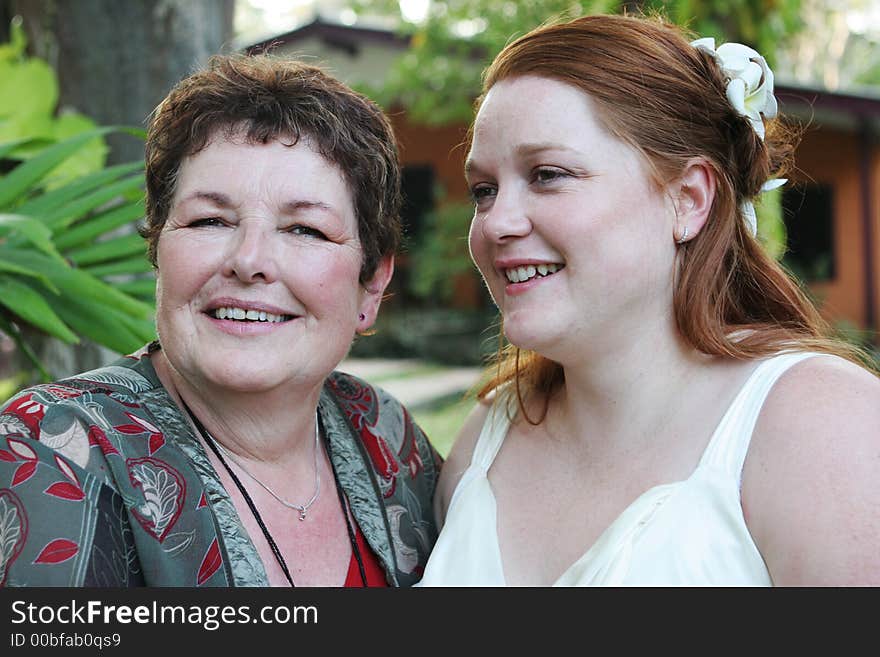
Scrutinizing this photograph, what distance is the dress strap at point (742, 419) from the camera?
74.0 inches

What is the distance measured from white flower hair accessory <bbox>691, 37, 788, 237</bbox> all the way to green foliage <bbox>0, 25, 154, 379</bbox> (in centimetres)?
150

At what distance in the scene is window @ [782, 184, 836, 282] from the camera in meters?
12.7

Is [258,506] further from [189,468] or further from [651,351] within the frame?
[651,351]

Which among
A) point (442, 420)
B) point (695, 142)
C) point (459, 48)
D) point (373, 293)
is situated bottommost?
point (442, 420)

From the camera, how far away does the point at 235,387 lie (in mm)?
2031

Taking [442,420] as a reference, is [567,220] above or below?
above

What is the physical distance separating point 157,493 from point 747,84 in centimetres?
156

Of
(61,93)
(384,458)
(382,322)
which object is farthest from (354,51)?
(384,458)

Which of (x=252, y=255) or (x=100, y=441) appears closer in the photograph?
(x=100, y=441)

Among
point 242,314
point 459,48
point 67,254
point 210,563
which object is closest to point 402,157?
point 459,48

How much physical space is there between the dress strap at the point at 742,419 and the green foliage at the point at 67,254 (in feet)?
4.75

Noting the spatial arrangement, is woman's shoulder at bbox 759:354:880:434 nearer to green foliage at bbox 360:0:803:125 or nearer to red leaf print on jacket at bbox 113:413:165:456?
red leaf print on jacket at bbox 113:413:165:456

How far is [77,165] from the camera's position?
324cm

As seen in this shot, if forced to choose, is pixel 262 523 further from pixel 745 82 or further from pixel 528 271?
pixel 745 82
